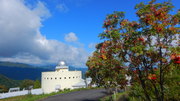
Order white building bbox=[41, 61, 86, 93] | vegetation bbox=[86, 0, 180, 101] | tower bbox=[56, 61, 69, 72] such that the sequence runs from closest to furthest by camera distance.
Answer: vegetation bbox=[86, 0, 180, 101] → white building bbox=[41, 61, 86, 93] → tower bbox=[56, 61, 69, 72]

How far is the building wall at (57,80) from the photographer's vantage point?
4203 centimetres

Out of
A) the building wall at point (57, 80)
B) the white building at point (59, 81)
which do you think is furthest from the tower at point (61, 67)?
the building wall at point (57, 80)

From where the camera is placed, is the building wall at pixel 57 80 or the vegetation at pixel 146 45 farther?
the building wall at pixel 57 80

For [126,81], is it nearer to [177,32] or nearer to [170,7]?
[177,32]

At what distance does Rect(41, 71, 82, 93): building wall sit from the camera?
42.0 m

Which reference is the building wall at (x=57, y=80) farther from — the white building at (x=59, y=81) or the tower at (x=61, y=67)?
the tower at (x=61, y=67)

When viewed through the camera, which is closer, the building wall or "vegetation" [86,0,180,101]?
"vegetation" [86,0,180,101]

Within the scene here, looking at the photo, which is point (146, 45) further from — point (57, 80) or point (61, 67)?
point (61, 67)

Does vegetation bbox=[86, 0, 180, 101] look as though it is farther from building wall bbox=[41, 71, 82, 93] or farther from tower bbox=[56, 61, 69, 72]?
tower bbox=[56, 61, 69, 72]

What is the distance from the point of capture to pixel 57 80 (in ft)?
138

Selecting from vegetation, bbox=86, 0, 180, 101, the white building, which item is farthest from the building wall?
vegetation, bbox=86, 0, 180, 101

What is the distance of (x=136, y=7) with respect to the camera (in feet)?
18.5

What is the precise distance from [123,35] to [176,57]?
1.89 meters

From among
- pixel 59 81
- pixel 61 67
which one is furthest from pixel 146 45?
pixel 61 67
